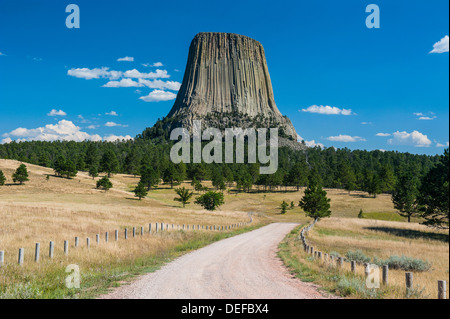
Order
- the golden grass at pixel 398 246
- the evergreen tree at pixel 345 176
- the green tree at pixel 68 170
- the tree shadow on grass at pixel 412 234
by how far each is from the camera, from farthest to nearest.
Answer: the evergreen tree at pixel 345 176 → the green tree at pixel 68 170 → the tree shadow on grass at pixel 412 234 → the golden grass at pixel 398 246

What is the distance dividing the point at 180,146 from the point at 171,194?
306 feet

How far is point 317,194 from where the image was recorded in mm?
57406

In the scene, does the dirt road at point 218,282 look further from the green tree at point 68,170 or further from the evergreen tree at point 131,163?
the evergreen tree at point 131,163

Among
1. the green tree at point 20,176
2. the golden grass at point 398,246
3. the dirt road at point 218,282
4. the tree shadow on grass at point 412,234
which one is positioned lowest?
the tree shadow on grass at point 412,234

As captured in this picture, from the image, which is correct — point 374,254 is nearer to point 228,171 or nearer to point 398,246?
point 398,246

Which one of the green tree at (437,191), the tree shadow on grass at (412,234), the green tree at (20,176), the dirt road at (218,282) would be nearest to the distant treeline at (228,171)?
the green tree at (20,176)

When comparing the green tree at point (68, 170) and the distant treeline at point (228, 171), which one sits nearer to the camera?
the green tree at point (68, 170)

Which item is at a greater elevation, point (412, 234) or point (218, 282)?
point (218, 282)

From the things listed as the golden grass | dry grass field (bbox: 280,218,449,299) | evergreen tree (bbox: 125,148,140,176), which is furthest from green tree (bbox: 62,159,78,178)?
dry grass field (bbox: 280,218,449,299)

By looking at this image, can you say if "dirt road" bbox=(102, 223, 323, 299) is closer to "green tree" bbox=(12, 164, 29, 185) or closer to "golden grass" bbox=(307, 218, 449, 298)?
"golden grass" bbox=(307, 218, 449, 298)

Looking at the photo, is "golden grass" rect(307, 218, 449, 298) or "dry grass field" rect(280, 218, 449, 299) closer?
"dry grass field" rect(280, 218, 449, 299)

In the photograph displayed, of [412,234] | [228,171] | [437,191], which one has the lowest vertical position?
[412,234]

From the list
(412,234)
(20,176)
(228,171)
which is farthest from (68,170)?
(412,234)
